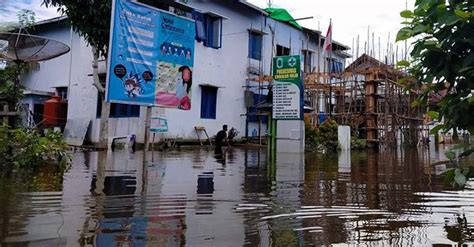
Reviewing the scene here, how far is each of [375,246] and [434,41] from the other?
1.50 metres

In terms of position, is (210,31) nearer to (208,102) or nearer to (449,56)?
(208,102)

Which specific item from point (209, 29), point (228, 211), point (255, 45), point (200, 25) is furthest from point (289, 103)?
point (228, 211)

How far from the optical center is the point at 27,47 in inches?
447

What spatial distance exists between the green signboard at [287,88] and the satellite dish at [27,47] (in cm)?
691

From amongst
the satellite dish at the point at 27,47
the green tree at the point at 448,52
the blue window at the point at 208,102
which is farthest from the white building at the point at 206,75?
the green tree at the point at 448,52

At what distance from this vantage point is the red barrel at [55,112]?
2230 centimetres

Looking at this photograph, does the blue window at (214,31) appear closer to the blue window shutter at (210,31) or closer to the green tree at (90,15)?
the blue window shutter at (210,31)

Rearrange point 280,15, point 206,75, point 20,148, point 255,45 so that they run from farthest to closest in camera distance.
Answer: point 280,15 → point 255,45 → point 206,75 → point 20,148

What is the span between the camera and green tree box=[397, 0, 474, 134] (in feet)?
9.45

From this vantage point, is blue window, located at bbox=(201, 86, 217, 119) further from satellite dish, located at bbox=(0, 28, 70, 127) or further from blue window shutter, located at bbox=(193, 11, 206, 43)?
satellite dish, located at bbox=(0, 28, 70, 127)

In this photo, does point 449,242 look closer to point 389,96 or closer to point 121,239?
point 121,239

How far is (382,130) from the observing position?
22.3m

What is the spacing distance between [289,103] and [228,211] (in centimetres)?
1101

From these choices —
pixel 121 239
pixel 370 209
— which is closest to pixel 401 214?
pixel 370 209
